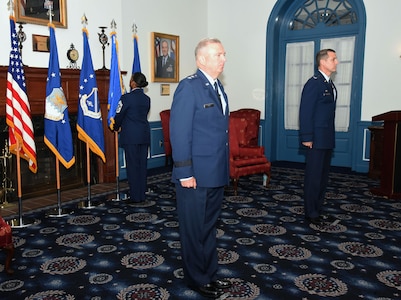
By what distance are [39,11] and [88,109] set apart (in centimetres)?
157

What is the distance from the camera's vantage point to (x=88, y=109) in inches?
203

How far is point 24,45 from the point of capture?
5395mm

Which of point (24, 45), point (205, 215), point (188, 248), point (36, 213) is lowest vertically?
point (36, 213)

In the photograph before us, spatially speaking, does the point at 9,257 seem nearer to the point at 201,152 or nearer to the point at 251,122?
the point at 201,152

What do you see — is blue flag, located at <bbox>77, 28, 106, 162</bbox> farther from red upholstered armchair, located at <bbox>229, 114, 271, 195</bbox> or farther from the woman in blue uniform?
red upholstered armchair, located at <bbox>229, 114, 271, 195</bbox>

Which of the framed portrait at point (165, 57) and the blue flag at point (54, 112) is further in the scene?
the framed portrait at point (165, 57)

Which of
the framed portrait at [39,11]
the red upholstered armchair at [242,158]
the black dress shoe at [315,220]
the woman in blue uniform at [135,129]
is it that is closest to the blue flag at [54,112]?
the woman in blue uniform at [135,129]

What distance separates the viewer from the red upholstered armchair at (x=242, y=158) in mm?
5688

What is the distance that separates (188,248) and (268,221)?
75.8 inches

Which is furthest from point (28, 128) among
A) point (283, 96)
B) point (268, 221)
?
point (283, 96)

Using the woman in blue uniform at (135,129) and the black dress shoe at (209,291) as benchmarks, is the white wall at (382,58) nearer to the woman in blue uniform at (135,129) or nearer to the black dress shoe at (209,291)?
the woman in blue uniform at (135,129)

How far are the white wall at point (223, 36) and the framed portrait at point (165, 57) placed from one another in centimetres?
10

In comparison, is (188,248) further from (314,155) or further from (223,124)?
(314,155)

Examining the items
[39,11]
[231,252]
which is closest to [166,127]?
[39,11]
